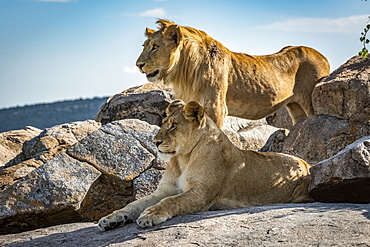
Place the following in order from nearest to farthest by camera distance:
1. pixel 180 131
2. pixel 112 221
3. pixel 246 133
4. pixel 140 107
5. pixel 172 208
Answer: pixel 172 208
pixel 112 221
pixel 180 131
pixel 246 133
pixel 140 107

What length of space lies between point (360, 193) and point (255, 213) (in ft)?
3.74

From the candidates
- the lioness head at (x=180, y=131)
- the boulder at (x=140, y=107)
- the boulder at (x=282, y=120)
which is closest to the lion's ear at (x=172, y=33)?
the lioness head at (x=180, y=131)

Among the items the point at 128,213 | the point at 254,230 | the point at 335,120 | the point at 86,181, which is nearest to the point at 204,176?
the point at 128,213

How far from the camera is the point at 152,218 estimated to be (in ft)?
17.1

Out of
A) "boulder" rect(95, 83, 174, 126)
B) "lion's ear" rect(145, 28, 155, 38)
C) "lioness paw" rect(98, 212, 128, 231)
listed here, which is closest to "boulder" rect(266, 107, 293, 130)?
"boulder" rect(95, 83, 174, 126)

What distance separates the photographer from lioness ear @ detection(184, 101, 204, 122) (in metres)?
5.88

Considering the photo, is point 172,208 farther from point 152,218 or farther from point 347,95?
point 347,95

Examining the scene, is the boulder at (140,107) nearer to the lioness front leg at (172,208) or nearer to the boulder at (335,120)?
the boulder at (335,120)

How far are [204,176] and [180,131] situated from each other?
48 cm

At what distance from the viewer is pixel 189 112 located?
5910 millimetres

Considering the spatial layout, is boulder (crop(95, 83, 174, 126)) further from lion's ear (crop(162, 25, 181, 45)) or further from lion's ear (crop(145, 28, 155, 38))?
lion's ear (crop(162, 25, 181, 45))

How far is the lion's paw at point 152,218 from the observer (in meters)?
5.20

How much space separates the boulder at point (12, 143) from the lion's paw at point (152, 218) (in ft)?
16.7

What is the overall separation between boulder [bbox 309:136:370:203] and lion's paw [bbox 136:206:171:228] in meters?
1.54
